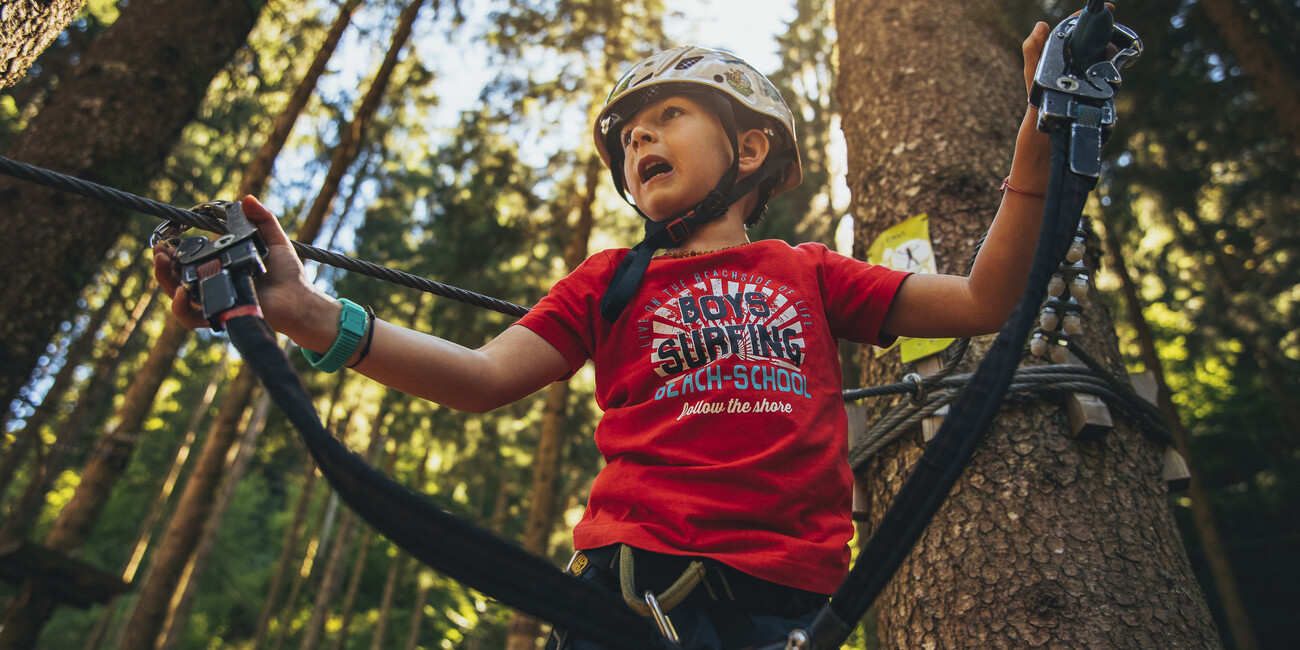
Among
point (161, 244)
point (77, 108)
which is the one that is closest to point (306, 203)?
point (77, 108)

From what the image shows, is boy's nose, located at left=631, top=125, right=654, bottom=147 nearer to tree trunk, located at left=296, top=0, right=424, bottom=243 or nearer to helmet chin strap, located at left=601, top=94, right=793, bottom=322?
helmet chin strap, located at left=601, top=94, right=793, bottom=322

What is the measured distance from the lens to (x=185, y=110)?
208 inches

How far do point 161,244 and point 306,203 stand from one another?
1800 centimetres

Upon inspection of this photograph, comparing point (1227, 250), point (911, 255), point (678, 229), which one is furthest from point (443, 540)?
point (1227, 250)

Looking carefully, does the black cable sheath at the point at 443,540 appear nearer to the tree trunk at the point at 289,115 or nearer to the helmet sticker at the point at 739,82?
the helmet sticker at the point at 739,82

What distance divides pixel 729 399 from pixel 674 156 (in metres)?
0.74

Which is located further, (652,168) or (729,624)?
(652,168)

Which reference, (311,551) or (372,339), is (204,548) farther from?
(372,339)

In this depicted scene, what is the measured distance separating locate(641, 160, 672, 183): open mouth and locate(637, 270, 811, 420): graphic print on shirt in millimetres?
352

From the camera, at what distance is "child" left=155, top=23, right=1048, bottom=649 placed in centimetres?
124

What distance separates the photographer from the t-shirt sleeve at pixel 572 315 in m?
1.59

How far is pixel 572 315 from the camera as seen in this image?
163cm

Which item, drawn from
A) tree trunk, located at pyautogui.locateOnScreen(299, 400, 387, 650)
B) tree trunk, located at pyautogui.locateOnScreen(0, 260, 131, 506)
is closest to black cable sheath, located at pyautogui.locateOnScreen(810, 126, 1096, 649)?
tree trunk, located at pyautogui.locateOnScreen(0, 260, 131, 506)

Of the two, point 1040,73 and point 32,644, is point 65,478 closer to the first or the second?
point 32,644
